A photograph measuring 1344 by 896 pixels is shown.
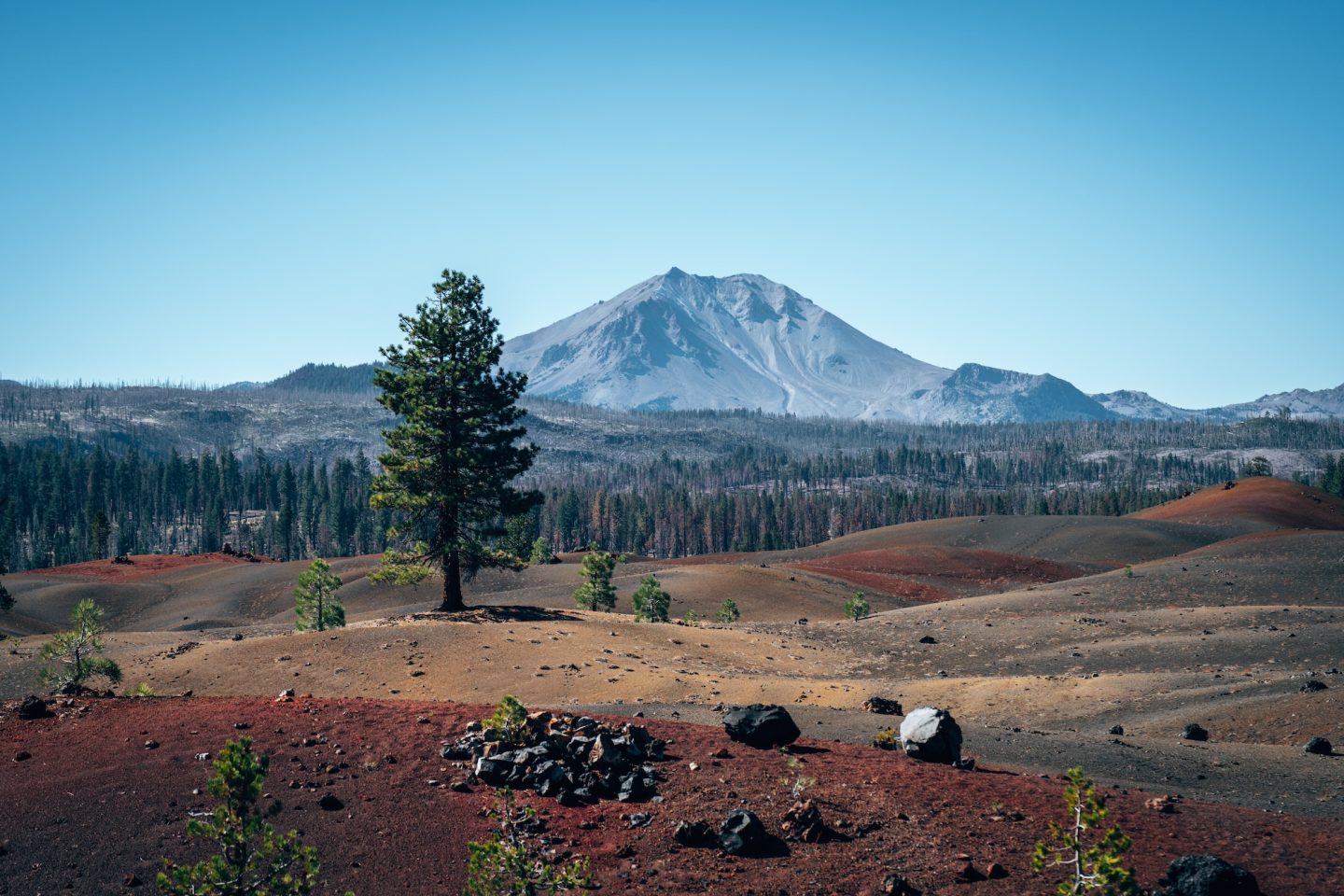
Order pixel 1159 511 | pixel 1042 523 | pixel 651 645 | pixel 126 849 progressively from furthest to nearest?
pixel 1159 511
pixel 1042 523
pixel 651 645
pixel 126 849

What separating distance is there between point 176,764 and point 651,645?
66.7 feet

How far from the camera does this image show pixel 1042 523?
12600cm

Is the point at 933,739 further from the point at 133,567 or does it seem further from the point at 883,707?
the point at 133,567

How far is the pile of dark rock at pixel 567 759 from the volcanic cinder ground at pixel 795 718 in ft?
1.41

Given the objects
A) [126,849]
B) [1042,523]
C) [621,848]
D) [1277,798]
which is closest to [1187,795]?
[1277,798]

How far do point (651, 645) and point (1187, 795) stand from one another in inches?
818

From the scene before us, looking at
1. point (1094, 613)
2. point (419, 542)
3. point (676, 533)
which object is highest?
point (419, 542)

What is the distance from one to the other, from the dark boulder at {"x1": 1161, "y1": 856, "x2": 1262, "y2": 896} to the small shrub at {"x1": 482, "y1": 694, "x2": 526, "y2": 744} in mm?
10355

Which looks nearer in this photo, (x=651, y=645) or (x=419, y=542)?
(x=651, y=645)

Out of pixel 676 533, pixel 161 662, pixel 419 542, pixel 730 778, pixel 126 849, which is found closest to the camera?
pixel 126 849

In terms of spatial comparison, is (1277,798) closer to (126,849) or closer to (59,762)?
(126,849)

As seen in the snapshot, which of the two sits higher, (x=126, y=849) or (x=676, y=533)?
(x=126, y=849)

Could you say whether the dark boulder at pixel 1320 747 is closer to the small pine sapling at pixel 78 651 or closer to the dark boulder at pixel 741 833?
the dark boulder at pixel 741 833

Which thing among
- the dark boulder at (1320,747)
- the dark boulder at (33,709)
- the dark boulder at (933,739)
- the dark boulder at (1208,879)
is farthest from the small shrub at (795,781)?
the dark boulder at (33,709)
